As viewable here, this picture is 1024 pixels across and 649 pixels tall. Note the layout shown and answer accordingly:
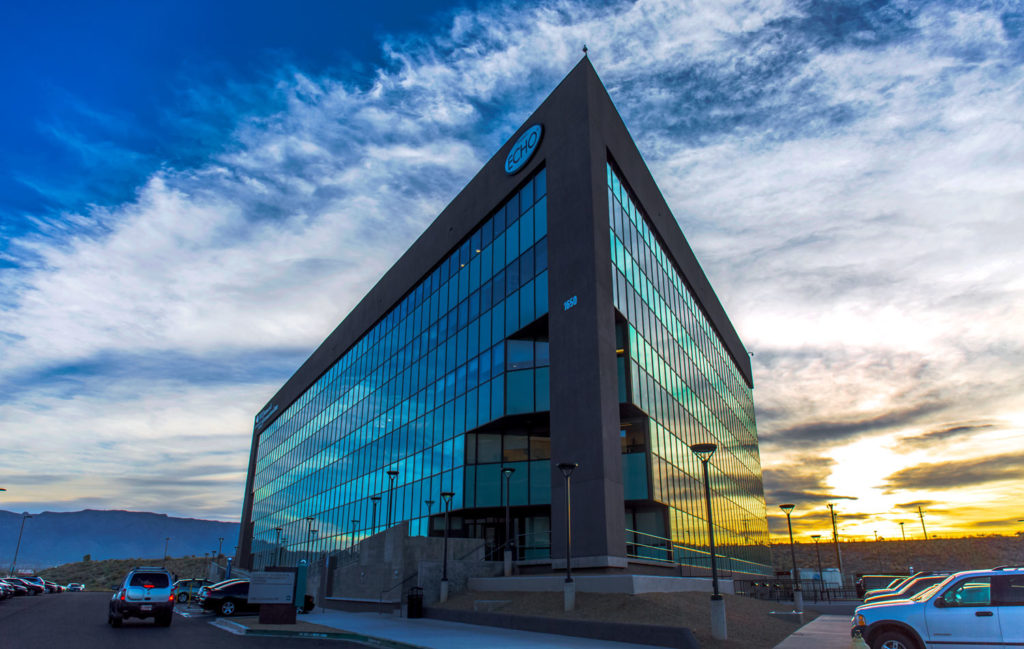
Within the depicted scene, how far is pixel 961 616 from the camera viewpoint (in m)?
10.9

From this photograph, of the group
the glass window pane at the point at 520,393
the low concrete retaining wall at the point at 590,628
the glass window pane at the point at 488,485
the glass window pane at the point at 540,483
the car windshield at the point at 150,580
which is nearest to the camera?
the low concrete retaining wall at the point at 590,628

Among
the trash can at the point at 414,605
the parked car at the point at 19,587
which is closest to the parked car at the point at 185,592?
the parked car at the point at 19,587

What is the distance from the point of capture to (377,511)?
146 ft

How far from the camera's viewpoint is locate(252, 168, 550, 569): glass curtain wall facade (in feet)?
107

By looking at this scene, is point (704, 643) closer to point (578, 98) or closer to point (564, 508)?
point (564, 508)

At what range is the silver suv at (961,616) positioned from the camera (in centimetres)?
1060

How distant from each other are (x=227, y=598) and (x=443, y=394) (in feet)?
54.5

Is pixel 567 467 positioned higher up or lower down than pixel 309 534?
higher up

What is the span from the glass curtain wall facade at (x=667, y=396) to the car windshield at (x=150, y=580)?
1971 cm

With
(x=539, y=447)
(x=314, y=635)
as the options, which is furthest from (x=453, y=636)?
(x=539, y=447)

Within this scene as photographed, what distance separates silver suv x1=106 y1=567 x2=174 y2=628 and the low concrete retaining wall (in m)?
9.99

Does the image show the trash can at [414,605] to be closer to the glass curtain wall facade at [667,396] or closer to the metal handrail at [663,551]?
the metal handrail at [663,551]

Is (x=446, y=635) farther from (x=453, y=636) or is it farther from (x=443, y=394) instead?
(x=443, y=394)

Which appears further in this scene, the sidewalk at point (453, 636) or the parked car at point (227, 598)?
the parked car at point (227, 598)
